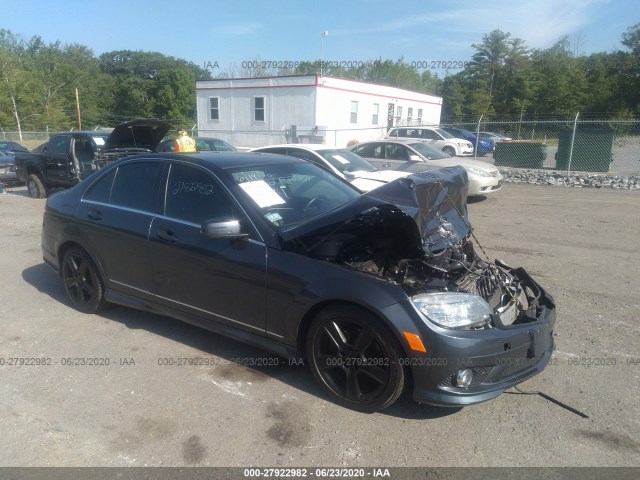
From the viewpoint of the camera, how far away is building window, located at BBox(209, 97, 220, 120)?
2875 centimetres

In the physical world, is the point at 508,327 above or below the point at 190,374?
above

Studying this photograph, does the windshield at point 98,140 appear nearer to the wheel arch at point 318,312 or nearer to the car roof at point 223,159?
the car roof at point 223,159

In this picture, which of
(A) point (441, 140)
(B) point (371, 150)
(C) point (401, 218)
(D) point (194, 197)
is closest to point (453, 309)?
(C) point (401, 218)

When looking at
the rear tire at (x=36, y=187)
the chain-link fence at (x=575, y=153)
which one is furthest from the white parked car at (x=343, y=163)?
the chain-link fence at (x=575, y=153)

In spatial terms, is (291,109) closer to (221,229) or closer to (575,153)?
(575,153)

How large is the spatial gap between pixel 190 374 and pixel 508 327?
2363 millimetres

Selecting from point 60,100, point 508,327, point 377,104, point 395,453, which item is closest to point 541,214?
point 508,327

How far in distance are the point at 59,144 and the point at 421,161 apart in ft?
29.5

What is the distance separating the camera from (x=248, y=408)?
3326 millimetres

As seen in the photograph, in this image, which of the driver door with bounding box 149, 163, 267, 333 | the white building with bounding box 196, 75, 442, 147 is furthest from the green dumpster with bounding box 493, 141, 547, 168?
the driver door with bounding box 149, 163, 267, 333

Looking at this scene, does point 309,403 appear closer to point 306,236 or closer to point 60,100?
point 306,236

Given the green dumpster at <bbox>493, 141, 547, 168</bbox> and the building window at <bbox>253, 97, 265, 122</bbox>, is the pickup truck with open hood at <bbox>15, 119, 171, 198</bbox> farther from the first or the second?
the building window at <bbox>253, 97, 265, 122</bbox>

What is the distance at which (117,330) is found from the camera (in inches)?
181

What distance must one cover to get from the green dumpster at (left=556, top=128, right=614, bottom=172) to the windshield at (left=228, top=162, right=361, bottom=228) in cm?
1336
